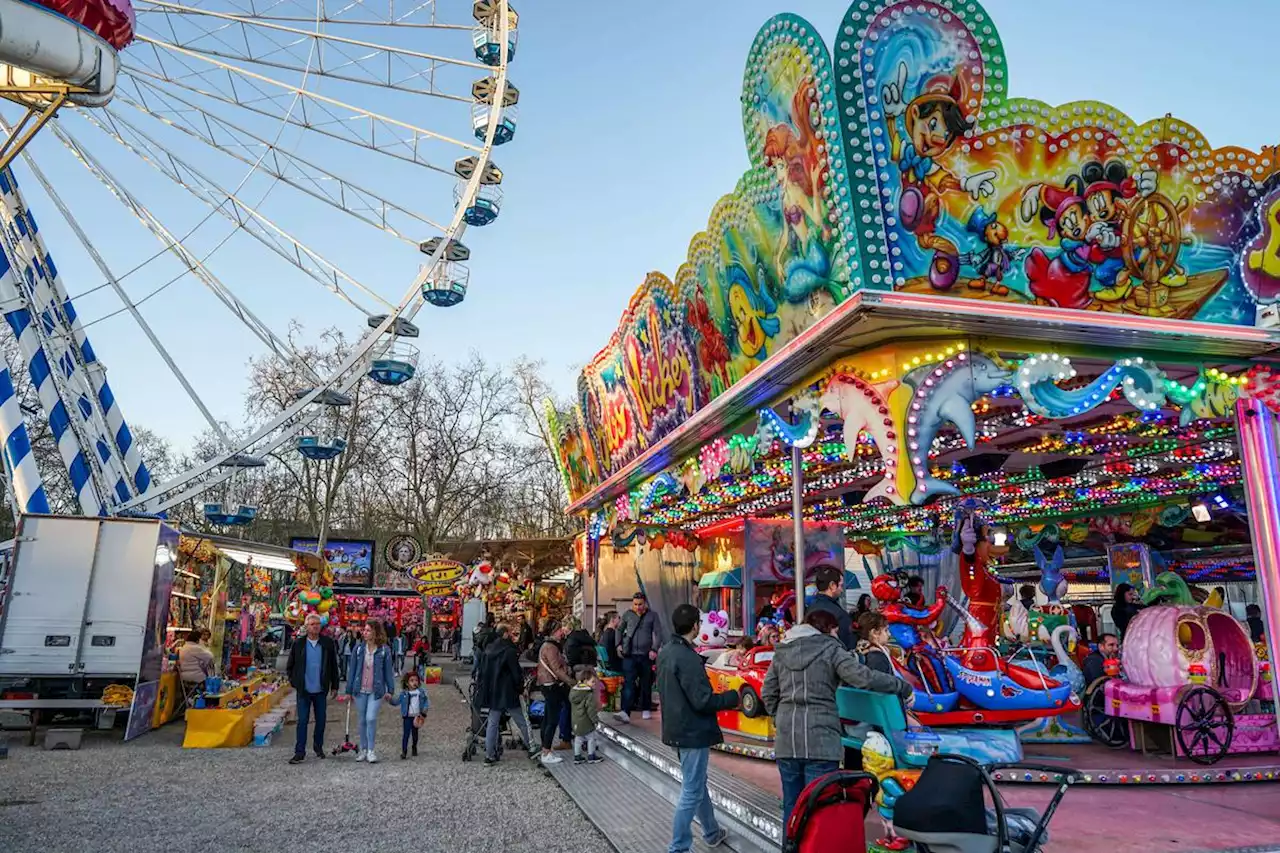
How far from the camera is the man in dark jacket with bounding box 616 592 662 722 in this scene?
10344 millimetres

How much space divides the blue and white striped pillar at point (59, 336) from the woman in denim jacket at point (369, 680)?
8.97 meters

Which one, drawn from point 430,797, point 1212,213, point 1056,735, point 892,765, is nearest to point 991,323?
point 1212,213

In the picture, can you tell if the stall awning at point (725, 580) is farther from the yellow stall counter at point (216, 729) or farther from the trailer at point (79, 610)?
the trailer at point (79, 610)

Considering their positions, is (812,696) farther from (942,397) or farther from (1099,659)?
(1099,659)

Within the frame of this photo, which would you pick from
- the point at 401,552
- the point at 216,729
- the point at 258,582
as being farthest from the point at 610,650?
the point at 401,552

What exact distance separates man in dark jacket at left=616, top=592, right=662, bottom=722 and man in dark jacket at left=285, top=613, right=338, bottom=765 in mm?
3195

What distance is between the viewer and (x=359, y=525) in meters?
40.8

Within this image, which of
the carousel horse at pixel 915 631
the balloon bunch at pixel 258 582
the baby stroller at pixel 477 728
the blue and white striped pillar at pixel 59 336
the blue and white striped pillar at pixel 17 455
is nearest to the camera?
the carousel horse at pixel 915 631

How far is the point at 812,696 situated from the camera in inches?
175

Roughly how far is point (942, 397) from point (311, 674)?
6799 millimetres

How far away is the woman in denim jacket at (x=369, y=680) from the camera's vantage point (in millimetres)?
9069

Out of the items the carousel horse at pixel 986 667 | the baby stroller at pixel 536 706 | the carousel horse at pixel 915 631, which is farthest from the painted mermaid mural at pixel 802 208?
the baby stroller at pixel 536 706

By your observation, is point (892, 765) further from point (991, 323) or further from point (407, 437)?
point (407, 437)

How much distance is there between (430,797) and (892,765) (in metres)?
4.24
